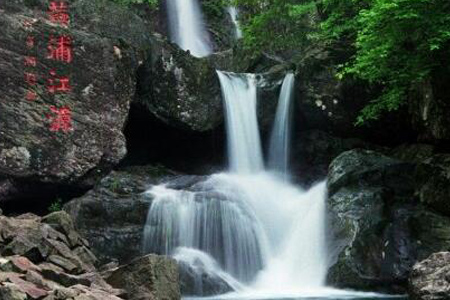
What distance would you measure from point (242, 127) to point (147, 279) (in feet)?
32.3

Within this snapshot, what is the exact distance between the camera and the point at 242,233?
13.3 meters

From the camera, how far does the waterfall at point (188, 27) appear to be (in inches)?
969

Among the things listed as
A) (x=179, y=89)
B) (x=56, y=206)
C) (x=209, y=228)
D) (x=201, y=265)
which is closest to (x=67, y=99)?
(x=56, y=206)

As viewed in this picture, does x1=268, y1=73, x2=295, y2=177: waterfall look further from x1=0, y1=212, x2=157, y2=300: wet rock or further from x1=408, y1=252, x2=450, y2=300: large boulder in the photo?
x1=408, y1=252, x2=450, y2=300: large boulder

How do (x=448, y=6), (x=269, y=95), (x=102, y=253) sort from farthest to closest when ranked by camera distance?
(x=269, y=95), (x=102, y=253), (x=448, y=6)

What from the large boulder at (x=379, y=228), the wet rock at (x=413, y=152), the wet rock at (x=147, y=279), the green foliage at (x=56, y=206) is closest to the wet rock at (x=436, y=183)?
the large boulder at (x=379, y=228)

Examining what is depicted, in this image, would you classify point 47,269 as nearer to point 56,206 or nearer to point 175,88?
point 56,206

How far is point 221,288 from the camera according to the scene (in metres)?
11.5

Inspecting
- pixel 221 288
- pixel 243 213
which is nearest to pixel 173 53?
pixel 243 213

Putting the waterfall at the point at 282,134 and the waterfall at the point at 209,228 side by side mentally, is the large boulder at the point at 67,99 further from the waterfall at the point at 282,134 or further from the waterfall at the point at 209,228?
the waterfall at the point at 282,134

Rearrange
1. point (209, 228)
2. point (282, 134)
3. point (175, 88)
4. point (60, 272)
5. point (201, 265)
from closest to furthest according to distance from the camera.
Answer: point (60, 272) < point (201, 265) < point (209, 228) < point (175, 88) < point (282, 134)

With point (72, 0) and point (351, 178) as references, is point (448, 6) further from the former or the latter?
point (72, 0)

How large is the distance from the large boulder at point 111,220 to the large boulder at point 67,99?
2.21 ft

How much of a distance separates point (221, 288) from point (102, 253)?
2.86 meters
